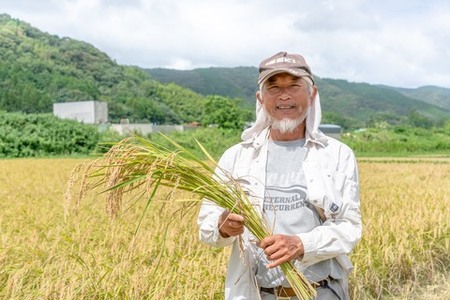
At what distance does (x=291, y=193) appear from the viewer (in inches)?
97.1

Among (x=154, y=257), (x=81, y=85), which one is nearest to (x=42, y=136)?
(x=154, y=257)

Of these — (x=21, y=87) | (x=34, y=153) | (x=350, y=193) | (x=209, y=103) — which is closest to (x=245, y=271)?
(x=350, y=193)

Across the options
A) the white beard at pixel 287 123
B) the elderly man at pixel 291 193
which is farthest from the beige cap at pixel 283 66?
the white beard at pixel 287 123

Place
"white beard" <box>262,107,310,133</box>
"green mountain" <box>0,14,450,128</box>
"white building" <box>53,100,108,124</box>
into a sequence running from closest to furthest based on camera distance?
"white beard" <box>262,107,310,133</box>, "white building" <box>53,100,108,124</box>, "green mountain" <box>0,14,450,128</box>

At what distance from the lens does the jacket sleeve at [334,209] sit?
2.35 metres

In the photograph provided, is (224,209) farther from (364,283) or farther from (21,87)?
(21,87)

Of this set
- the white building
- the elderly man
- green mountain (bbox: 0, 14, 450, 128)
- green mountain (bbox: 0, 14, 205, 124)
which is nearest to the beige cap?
the elderly man

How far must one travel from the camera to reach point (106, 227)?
5.94 meters

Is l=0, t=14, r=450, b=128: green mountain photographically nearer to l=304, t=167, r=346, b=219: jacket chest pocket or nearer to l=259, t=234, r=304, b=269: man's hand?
l=304, t=167, r=346, b=219: jacket chest pocket

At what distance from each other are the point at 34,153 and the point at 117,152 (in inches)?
1526

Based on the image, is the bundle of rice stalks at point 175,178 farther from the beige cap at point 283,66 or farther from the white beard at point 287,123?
the beige cap at point 283,66

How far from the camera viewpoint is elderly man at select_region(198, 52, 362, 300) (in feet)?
7.89

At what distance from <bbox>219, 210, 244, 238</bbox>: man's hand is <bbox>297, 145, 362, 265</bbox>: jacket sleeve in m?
0.24

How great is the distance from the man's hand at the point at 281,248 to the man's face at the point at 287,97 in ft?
1.78
